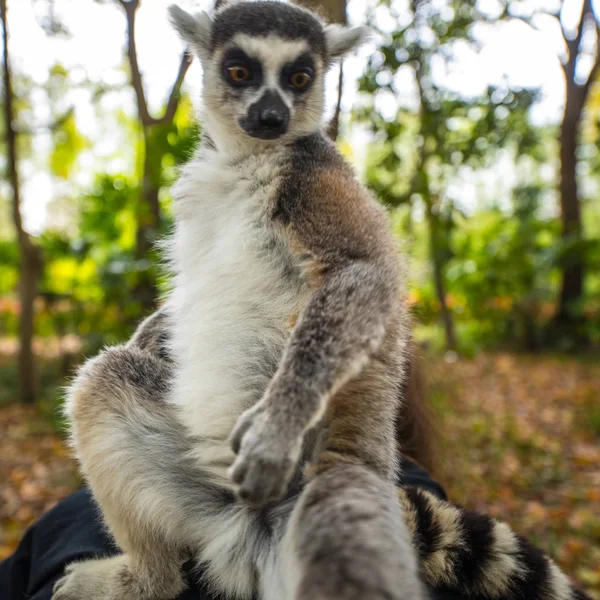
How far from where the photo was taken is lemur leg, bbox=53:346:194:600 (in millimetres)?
1657

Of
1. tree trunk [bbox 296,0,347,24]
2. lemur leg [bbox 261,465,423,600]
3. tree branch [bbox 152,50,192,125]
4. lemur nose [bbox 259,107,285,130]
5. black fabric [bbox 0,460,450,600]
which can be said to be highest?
tree trunk [bbox 296,0,347,24]

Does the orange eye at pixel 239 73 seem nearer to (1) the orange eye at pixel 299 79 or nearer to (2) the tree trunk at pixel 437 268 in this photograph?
(1) the orange eye at pixel 299 79

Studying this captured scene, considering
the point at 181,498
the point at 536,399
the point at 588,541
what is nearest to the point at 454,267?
the point at 536,399

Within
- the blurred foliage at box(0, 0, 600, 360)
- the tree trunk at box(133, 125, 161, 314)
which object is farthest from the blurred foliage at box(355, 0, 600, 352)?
the tree trunk at box(133, 125, 161, 314)

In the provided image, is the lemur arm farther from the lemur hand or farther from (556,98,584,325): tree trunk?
(556,98,584,325): tree trunk

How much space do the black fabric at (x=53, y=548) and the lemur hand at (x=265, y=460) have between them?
95cm

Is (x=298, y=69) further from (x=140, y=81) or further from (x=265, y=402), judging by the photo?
(x=140, y=81)

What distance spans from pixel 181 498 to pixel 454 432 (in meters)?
5.43

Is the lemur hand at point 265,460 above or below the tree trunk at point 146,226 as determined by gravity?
below

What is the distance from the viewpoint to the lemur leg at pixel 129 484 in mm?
1657

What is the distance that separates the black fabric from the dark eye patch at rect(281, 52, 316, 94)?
1.75 m

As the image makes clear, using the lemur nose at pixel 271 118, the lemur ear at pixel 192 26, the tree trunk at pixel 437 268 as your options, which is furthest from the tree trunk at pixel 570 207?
the lemur nose at pixel 271 118

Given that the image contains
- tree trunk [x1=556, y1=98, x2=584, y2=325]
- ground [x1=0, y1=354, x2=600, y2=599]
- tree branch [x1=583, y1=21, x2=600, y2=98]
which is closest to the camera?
ground [x1=0, y1=354, x2=600, y2=599]

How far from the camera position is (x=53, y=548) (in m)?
2.03
